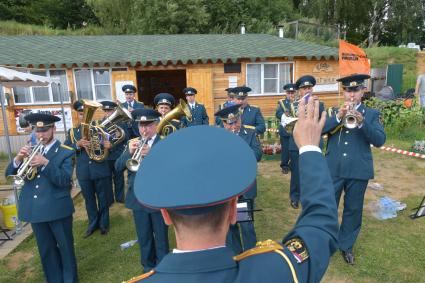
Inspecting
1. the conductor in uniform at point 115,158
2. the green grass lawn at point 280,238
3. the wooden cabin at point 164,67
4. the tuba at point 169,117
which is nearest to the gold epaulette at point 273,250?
the green grass lawn at point 280,238

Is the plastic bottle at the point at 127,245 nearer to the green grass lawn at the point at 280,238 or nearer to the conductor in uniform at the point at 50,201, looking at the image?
the green grass lawn at the point at 280,238

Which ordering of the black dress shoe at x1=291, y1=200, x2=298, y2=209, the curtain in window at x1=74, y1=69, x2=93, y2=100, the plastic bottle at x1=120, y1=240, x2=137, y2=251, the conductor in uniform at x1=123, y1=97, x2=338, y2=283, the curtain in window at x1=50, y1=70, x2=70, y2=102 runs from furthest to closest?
the curtain in window at x1=74, y1=69, x2=93, y2=100, the curtain in window at x1=50, y1=70, x2=70, y2=102, the black dress shoe at x1=291, y1=200, x2=298, y2=209, the plastic bottle at x1=120, y1=240, x2=137, y2=251, the conductor in uniform at x1=123, y1=97, x2=338, y2=283

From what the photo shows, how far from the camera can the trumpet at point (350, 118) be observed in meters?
4.43

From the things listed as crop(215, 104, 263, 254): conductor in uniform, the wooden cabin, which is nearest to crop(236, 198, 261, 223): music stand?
crop(215, 104, 263, 254): conductor in uniform

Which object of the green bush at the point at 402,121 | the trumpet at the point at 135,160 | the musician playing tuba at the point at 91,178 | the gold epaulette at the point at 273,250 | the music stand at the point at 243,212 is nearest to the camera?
the gold epaulette at the point at 273,250

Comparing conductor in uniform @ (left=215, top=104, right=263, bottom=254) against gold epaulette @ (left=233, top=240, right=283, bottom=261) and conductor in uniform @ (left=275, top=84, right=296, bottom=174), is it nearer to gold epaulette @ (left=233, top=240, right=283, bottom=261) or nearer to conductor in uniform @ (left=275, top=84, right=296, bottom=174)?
conductor in uniform @ (left=275, top=84, right=296, bottom=174)

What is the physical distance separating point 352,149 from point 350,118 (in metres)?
0.50

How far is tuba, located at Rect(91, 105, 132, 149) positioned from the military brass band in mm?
20

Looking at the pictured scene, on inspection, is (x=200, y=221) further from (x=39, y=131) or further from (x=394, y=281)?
(x=394, y=281)

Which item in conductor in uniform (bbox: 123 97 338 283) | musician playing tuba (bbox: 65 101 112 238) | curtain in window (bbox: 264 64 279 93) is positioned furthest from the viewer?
curtain in window (bbox: 264 64 279 93)

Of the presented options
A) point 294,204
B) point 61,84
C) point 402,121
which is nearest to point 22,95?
point 61,84

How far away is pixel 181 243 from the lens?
130 centimetres

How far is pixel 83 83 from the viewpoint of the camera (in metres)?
14.5

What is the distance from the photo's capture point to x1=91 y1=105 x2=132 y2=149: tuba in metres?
5.86
